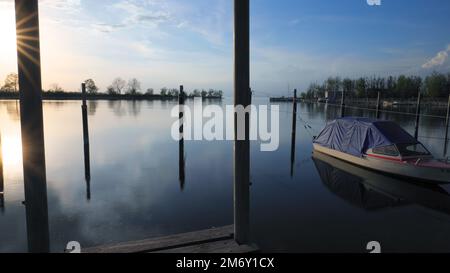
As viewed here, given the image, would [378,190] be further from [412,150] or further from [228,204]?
[228,204]

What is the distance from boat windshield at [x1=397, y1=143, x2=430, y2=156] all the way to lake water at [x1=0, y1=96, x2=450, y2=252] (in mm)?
1241

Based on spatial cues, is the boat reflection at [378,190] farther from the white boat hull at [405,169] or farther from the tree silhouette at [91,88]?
the tree silhouette at [91,88]

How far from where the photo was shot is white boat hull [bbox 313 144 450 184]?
1152 cm

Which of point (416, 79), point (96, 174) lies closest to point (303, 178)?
point (96, 174)

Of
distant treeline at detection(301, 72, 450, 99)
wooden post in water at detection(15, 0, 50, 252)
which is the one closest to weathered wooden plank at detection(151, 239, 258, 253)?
wooden post in water at detection(15, 0, 50, 252)

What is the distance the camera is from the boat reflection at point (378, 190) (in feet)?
35.2

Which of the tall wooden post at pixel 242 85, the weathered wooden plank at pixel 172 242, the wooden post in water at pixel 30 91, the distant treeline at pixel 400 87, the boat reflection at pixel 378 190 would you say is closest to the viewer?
the wooden post in water at pixel 30 91

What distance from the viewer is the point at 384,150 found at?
13.5 meters

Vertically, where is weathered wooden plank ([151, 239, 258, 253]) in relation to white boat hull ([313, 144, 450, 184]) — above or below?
above

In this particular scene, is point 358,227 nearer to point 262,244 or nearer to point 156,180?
point 262,244

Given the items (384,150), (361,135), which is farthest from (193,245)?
(361,135)

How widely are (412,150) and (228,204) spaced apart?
8.43m

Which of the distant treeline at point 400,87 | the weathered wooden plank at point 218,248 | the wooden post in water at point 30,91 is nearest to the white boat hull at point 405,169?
the weathered wooden plank at point 218,248

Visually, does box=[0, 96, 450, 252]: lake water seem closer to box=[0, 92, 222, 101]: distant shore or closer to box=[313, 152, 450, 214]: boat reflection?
box=[313, 152, 450, 214]: boat reflection
